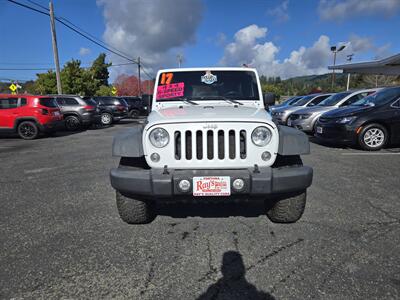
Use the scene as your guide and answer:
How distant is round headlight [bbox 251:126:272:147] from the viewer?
8.57 feet

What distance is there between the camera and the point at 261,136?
2625 mm

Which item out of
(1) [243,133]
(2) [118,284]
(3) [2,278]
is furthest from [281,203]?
(3) [2,278]

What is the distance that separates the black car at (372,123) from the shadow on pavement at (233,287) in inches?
231

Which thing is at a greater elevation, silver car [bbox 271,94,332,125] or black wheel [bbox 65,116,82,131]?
silver car [bbox 271,94,332,125]

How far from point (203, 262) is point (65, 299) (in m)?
1.09

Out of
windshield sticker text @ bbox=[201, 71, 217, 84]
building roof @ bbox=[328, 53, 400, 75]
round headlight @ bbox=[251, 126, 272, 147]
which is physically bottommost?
round headlight @ bbox=[251, 126, 272, 147]

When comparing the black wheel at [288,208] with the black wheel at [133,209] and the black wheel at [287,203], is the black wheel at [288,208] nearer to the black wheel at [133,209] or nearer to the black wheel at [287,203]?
the black wheel at [287,203]

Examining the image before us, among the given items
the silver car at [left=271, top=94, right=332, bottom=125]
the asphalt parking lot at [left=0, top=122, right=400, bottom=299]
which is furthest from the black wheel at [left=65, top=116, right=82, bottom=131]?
the silver car at [left=271, top=94, right=332, bottom=125]

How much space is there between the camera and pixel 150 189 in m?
2.45

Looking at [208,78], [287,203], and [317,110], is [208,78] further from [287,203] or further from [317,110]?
[317,110]

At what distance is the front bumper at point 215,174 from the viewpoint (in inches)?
95.6

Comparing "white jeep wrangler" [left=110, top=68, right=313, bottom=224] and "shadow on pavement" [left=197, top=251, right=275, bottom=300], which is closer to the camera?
"shadow on pavement" [left=197, top=251, right=275, bottom=300]

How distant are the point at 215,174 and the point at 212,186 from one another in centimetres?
11

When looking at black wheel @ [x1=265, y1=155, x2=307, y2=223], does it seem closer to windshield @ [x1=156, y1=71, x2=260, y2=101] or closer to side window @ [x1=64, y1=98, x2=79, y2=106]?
windshield @ [x1=156, y1=71, x2=260, y2=101]
